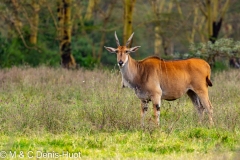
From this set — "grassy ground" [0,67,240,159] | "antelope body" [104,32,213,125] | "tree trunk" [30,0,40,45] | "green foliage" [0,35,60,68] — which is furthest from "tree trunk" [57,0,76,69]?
"antelope body" [104,32,213,125]

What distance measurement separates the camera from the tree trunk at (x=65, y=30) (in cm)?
2405

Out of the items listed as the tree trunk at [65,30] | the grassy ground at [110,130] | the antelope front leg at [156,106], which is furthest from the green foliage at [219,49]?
the antelope front leg at [156,106]

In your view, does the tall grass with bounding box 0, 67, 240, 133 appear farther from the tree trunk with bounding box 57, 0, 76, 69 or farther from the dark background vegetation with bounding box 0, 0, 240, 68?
the tree trunk with bounding box 57, 0, 76, 69

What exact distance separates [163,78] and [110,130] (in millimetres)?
2405

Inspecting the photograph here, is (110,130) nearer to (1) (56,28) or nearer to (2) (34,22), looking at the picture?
(1) (56,28)

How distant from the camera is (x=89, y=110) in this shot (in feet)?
38.0

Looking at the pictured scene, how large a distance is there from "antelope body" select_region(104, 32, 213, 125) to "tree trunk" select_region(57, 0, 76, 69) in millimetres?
11787

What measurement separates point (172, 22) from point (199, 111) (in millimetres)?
16598

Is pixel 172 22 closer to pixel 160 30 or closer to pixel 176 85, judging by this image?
pixel 160 30

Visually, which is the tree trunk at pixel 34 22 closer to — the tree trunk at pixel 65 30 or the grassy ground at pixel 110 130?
the tree trunk at pixel 65 30

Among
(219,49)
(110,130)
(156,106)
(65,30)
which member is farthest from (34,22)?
(110,130)

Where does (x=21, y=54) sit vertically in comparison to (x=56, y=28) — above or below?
below

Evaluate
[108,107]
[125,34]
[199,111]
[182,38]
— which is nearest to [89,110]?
[108,107]

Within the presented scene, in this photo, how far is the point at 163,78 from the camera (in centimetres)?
1231
